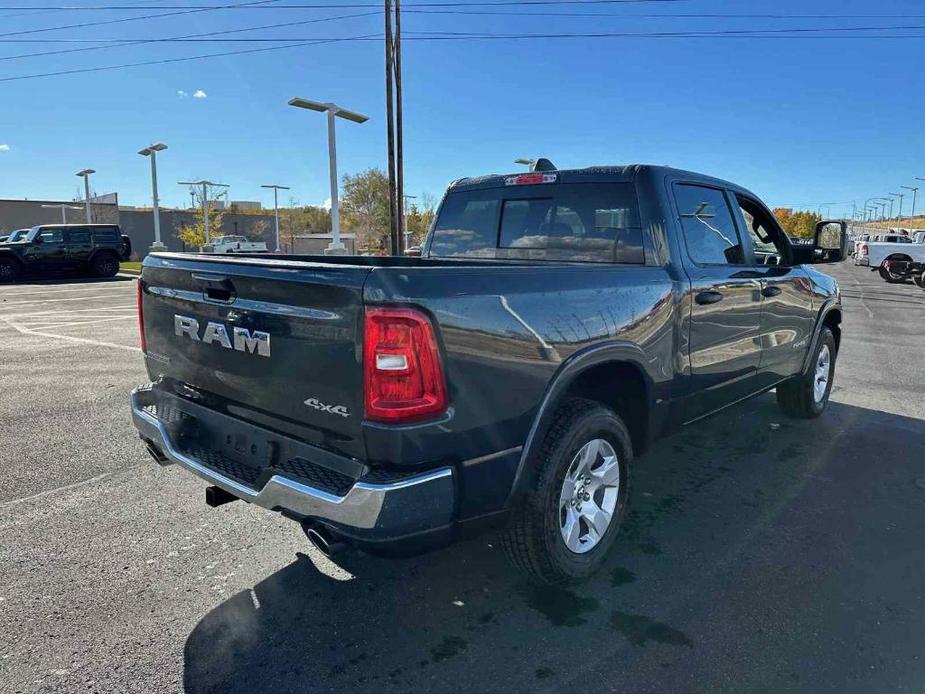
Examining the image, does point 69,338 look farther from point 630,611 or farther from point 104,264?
point 104,264

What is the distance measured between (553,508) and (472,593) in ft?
1.90

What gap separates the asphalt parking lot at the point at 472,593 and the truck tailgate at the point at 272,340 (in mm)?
841

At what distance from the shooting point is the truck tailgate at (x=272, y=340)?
2264mm

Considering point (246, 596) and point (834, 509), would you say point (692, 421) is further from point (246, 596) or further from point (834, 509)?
point (246, 596)

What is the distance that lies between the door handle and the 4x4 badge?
2176 millimetres

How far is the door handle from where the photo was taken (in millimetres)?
3592

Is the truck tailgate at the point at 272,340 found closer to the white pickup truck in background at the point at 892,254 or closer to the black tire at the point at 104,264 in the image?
the black tire at the point at 104,264

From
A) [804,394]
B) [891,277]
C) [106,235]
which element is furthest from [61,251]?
[891,277]

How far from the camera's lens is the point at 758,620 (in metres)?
2.74

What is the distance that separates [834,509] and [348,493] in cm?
311

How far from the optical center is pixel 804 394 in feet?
18.0

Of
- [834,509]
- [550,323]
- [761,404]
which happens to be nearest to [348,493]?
[550,323]

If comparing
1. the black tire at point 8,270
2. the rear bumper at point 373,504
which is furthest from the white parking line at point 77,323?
the black tire at point 8,270

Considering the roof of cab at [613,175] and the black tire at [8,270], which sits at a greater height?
the roof of cab at [613,175]
